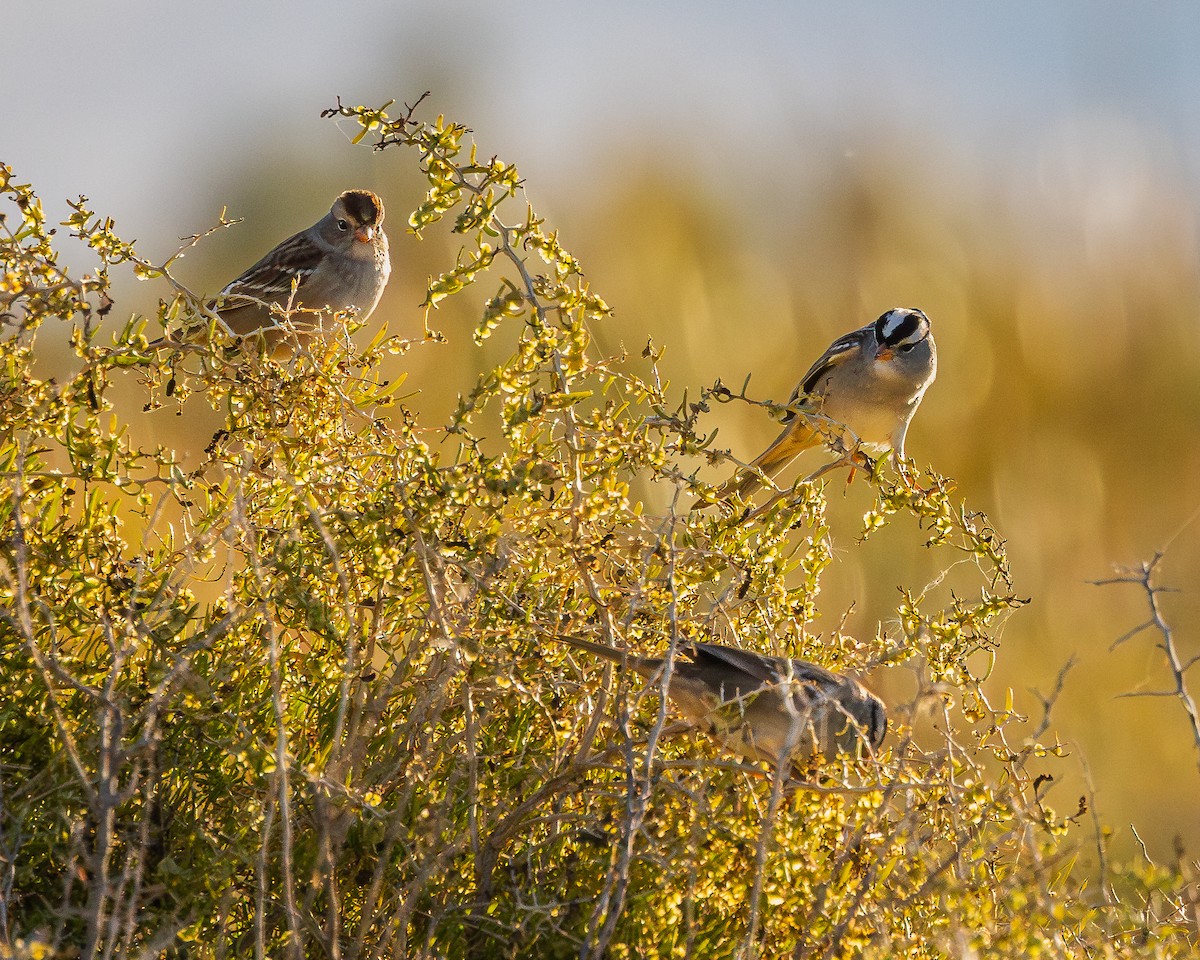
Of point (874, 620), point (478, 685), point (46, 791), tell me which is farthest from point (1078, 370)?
point (46, 791)

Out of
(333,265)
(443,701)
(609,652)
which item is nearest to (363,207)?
(333,265)

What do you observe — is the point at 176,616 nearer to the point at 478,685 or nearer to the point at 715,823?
the point at 478,685

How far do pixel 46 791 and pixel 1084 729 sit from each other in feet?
20.8

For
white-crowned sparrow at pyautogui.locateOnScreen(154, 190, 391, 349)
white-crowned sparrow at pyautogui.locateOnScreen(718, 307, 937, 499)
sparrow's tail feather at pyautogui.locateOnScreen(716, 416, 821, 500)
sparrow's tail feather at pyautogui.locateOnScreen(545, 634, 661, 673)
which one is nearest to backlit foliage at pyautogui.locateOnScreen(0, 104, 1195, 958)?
sparrow's tail feather at pyautogui.locateOnScreen(545, 634, 661, 673)

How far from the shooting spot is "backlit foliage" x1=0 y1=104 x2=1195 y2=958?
10.1 feet

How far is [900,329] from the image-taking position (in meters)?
6.96

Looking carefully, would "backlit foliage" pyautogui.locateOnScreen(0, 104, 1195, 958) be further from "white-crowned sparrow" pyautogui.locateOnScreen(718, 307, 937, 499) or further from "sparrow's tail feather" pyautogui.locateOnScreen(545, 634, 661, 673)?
"white-crowned sparrow" pyautogui.locateOnScreen(718, 307, 937, 499)

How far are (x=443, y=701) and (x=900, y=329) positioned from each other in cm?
417

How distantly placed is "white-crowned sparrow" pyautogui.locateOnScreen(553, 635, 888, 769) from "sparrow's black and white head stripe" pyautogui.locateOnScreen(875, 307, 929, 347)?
10.6 ft

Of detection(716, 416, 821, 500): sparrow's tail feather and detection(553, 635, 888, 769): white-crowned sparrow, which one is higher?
detection(716, 416, 821, 500): sparrow's tail feather

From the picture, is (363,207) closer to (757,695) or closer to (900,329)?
(900,329)

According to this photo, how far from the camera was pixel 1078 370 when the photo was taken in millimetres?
9242

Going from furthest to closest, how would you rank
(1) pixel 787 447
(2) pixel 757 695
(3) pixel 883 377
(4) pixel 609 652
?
1. (3) pixel 883 377
2. (1) pixel 787 447
3. (2) pixel 757 695
4. (4) pixel 609 652

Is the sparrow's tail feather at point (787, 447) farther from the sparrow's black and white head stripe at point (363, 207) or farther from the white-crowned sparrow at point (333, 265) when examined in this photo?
the sparrow's black and white head stripe at point (363, 207)
